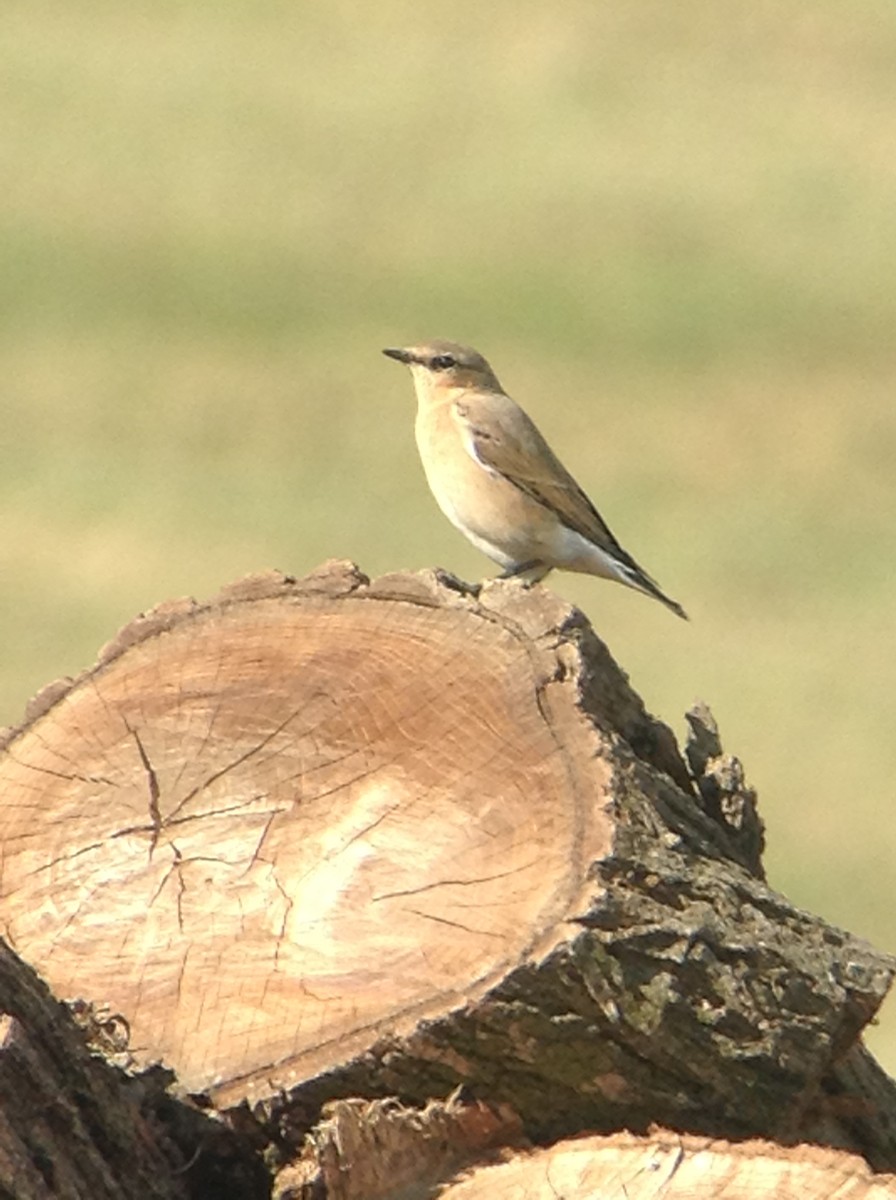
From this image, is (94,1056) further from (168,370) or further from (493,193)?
(493,193)

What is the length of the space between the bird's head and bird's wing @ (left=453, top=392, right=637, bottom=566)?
250 millimetres

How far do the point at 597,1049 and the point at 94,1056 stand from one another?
1.06 meters

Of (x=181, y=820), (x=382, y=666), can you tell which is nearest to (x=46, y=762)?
(x=181, y=820)

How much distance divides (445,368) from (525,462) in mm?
702

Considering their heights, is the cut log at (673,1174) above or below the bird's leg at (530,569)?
below

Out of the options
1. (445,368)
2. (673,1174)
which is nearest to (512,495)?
(445,368)

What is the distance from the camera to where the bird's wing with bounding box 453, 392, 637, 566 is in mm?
10648

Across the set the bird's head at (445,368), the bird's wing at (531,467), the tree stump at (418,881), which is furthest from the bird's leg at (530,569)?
the tree stump at (418,881)

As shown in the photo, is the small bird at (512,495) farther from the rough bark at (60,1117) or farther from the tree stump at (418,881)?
the rough bark at (60,1117)

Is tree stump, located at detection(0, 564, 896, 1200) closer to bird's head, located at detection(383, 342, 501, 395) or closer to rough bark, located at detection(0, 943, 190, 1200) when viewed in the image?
rough bark, located at detection(0, 943, 190, 1200)

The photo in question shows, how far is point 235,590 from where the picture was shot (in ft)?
23.7

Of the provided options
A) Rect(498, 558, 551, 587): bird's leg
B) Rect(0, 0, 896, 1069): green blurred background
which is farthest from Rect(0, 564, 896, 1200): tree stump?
Rect(0, 0, 896, 1069): green blurred background

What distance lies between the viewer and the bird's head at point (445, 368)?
1123 cm

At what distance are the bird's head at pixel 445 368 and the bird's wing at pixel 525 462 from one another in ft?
0.82
